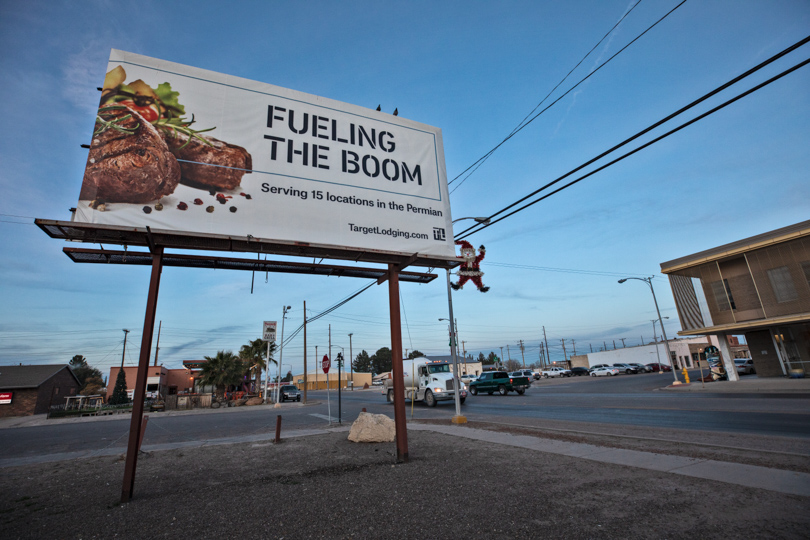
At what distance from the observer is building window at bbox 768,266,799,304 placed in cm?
2588

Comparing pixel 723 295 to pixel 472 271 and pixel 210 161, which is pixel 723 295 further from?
pixel 210 161

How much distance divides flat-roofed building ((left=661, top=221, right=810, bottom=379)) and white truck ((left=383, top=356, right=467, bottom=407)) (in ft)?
69.9

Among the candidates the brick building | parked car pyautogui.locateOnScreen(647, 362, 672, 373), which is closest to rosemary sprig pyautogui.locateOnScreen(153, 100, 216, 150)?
the brick building

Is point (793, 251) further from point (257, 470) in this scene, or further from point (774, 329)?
point (257, 470)

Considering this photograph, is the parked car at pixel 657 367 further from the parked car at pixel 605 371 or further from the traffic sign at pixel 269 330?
the traffic sign at pixel 269 330

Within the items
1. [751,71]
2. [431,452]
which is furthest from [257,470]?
[751,71]

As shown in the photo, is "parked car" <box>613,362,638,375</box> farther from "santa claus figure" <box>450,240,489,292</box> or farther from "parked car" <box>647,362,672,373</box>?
"santa claus figure" <box>450,240,489,292</box>

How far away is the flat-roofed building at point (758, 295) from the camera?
2557 centimetres

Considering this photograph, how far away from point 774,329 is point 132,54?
1565 inches

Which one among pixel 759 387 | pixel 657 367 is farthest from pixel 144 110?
pixel 657 367

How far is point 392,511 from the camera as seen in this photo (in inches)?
196

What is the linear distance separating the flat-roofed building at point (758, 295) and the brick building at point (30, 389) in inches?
2281

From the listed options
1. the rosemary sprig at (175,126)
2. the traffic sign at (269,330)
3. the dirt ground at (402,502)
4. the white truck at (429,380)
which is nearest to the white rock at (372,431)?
the dirt ground at (402,502)

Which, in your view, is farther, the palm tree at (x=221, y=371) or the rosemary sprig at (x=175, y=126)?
the palm tree at (x=221, y=371)
